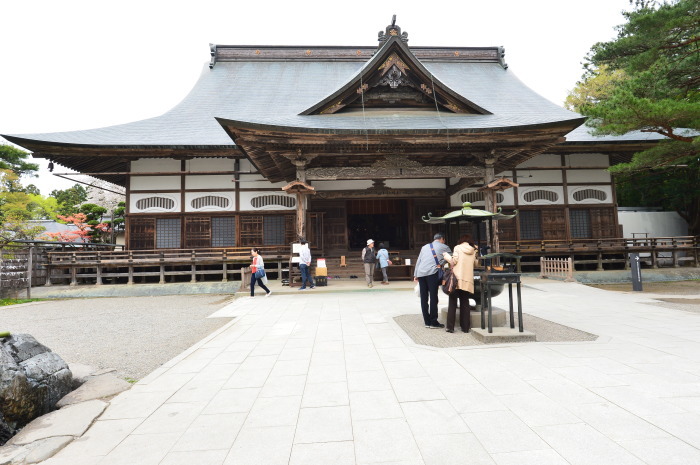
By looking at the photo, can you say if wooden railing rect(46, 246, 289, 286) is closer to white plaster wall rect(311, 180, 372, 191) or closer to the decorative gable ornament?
white plaster wall rect(311, 180, 372, 191)

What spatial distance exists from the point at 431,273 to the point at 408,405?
2.77m

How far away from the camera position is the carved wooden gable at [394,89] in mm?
11703

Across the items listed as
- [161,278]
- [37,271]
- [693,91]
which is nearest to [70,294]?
[37,271]

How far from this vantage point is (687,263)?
47.1 feet

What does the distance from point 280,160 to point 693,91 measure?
45.7ft

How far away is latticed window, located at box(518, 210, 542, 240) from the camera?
1477 centimetres

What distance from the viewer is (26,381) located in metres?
3.06

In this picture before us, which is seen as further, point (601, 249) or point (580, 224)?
point (580, 224)

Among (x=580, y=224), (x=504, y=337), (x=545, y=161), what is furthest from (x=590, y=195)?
(x=504, y=337)

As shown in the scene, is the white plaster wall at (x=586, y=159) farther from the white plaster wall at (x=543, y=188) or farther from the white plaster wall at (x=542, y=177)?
the white plaster wall at (x=543, y=188)

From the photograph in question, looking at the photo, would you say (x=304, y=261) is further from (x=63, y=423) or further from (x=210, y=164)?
(x=63, y=423)

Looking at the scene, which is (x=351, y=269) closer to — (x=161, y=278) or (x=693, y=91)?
(x=161, y=278)

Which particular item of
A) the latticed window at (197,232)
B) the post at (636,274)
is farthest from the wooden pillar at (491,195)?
the latticed window at (197,232)

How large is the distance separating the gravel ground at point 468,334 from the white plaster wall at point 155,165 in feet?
41.2
